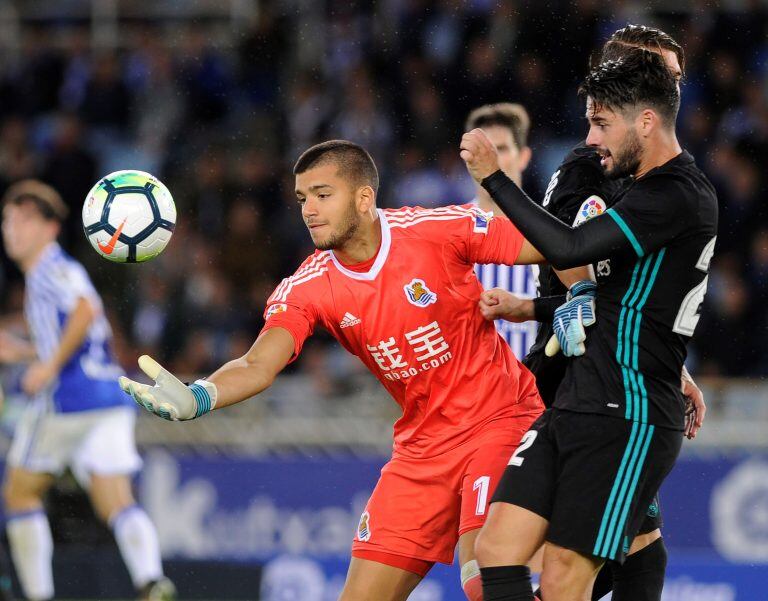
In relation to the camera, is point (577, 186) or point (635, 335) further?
point (577, 186)

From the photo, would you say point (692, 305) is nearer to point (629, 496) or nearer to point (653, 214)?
point (653, 214)

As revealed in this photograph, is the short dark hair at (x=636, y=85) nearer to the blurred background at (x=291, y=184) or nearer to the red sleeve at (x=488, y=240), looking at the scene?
the red sleeve at (x=488, y=240)

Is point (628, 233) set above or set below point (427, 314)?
above

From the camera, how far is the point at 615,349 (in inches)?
159

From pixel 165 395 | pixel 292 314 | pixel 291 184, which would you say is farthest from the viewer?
pixel 291 184

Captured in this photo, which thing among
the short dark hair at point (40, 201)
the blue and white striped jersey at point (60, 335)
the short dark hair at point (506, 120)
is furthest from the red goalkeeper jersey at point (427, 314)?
the short dark hair at point (40, 201)

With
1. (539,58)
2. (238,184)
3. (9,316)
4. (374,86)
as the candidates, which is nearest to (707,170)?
(539,58)

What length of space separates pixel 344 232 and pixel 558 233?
92 cm

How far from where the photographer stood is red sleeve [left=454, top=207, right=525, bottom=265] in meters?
4.50

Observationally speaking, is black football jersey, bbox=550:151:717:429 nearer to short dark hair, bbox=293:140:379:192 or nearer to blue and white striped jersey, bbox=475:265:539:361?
short dark hair, bbox=293:140:379:192

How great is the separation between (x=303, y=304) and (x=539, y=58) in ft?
21.9

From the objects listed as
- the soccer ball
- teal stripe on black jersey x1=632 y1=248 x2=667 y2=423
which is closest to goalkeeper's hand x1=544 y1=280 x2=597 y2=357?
teal stripe on black jersey x1=632 y1=248 x2=667 y2=423

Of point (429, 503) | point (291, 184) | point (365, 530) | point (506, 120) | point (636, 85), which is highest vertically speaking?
point (291, 184)

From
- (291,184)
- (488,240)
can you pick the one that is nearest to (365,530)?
(488,240)
